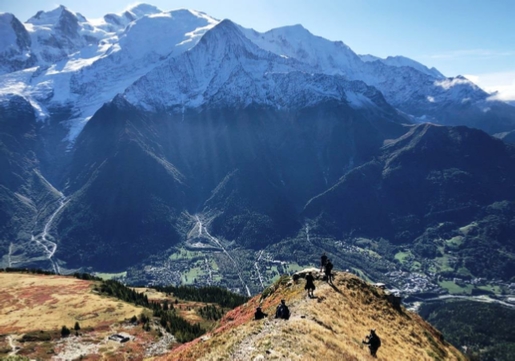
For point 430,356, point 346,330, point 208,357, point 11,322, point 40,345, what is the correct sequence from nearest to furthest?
point 208,357, point 346,330, point 430,356, point 40,345, point 11,322

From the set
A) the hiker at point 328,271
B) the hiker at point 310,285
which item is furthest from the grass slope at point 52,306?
the hiker at point 310,285

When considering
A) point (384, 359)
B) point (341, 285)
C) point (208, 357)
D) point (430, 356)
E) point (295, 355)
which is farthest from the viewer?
point (341, 285)

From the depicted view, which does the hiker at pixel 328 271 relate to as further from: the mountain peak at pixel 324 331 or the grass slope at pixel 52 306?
the grass slope at pixel 52 306

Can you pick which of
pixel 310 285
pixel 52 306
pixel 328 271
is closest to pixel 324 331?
pixel 310 285

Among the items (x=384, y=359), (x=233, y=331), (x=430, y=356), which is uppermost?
(x=233, y=331)

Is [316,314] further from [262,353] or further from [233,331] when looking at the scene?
[262,353]

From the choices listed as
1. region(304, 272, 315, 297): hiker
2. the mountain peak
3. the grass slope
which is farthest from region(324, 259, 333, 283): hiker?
the grass slope

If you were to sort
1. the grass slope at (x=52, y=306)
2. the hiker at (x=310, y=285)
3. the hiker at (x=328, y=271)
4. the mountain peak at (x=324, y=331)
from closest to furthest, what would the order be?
the mountain peak at (x=324, y=331)
the hiker at (x=310, y=285)
the hiker at (x=328, y=271)
the grass slope at (x=52, y=306)

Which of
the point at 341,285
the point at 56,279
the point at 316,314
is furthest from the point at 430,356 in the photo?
the point at 56,279

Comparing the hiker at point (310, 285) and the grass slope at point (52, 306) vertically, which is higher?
the hiker at point (310, 285)
